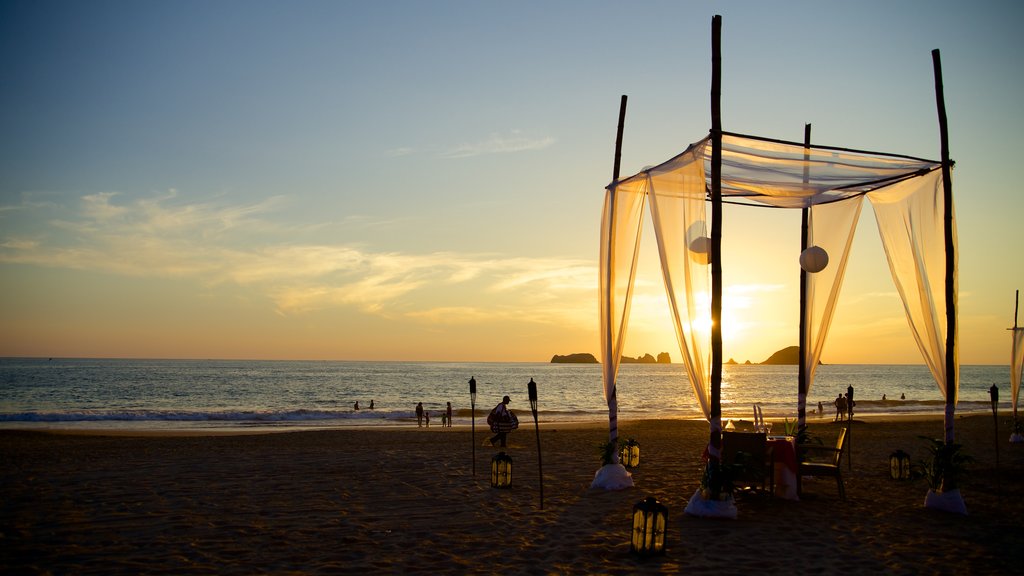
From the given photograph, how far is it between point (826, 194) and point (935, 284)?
1.83 meters

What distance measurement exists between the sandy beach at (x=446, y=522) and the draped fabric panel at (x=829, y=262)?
223cm

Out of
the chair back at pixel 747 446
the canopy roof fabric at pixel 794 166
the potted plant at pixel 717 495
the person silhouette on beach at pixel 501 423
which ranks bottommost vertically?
the person silhouette on beach at pixel 501 423

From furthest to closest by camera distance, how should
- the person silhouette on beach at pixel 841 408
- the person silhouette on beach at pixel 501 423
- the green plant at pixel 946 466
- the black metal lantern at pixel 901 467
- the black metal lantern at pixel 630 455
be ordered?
the person silhouette on beach at pixel 841 408
the person silhouette on beach at pixel 501 423
the black metal lantern at pixel 630 455
the black metal lantern at pixel 901 467
the green plant at pixel 946 466

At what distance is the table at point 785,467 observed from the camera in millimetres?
8398

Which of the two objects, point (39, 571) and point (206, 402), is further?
point (206, 402)

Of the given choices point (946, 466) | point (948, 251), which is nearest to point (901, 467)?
point (946, 466)

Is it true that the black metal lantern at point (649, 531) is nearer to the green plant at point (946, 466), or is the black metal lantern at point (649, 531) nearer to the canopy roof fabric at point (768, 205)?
the canopy roof fabric at point (768, 205)

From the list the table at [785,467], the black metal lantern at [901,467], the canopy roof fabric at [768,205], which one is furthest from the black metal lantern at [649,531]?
the black metal lantern at [901,467]

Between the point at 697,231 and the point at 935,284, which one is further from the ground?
the point at 697,231

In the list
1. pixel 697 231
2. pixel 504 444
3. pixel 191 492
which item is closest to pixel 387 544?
pixel 191 492

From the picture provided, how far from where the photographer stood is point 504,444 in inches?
632

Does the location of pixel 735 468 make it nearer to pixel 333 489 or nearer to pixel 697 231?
→ pixel 697 231

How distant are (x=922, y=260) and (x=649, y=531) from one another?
5.14m

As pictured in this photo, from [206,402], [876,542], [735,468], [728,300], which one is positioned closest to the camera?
[876,542]
